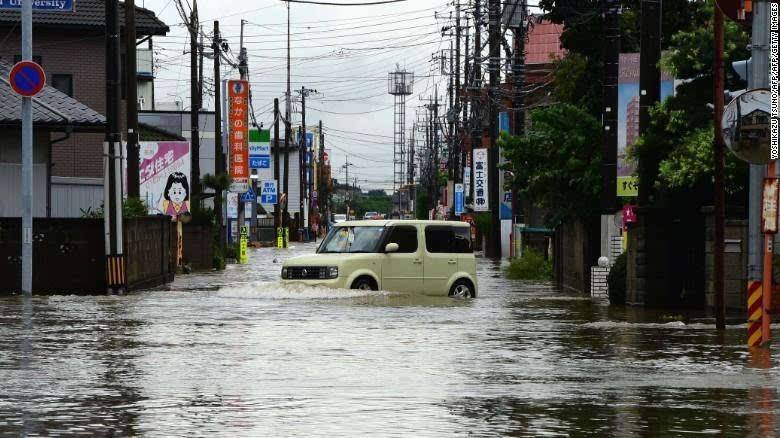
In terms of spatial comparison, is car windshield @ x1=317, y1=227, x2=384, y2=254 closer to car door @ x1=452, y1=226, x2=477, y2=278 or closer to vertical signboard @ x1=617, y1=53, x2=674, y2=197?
car door @ x1=452, y1=226, x2=477, y2=278

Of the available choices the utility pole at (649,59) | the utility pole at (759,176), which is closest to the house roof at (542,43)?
the utility pole at (649,59)

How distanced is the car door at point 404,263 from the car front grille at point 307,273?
1.24 meters

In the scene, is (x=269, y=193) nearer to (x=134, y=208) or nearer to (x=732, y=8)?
(x=134, y=208)

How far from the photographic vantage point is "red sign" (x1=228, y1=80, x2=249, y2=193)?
6312cm

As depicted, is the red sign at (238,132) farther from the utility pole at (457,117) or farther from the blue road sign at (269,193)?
the blue road sign at (269,193)

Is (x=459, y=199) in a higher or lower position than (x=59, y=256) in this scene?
higher

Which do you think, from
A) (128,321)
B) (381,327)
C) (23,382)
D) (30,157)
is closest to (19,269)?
(30,157)

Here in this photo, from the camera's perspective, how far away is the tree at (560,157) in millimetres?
35469

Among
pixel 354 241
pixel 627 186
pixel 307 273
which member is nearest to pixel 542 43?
pixel 627 186

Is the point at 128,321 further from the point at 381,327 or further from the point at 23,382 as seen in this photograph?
the point at 23,382

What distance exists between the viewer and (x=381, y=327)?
70.8 feet

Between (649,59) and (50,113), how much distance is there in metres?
13.4

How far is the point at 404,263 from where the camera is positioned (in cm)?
2867

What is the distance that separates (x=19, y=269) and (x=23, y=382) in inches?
684
